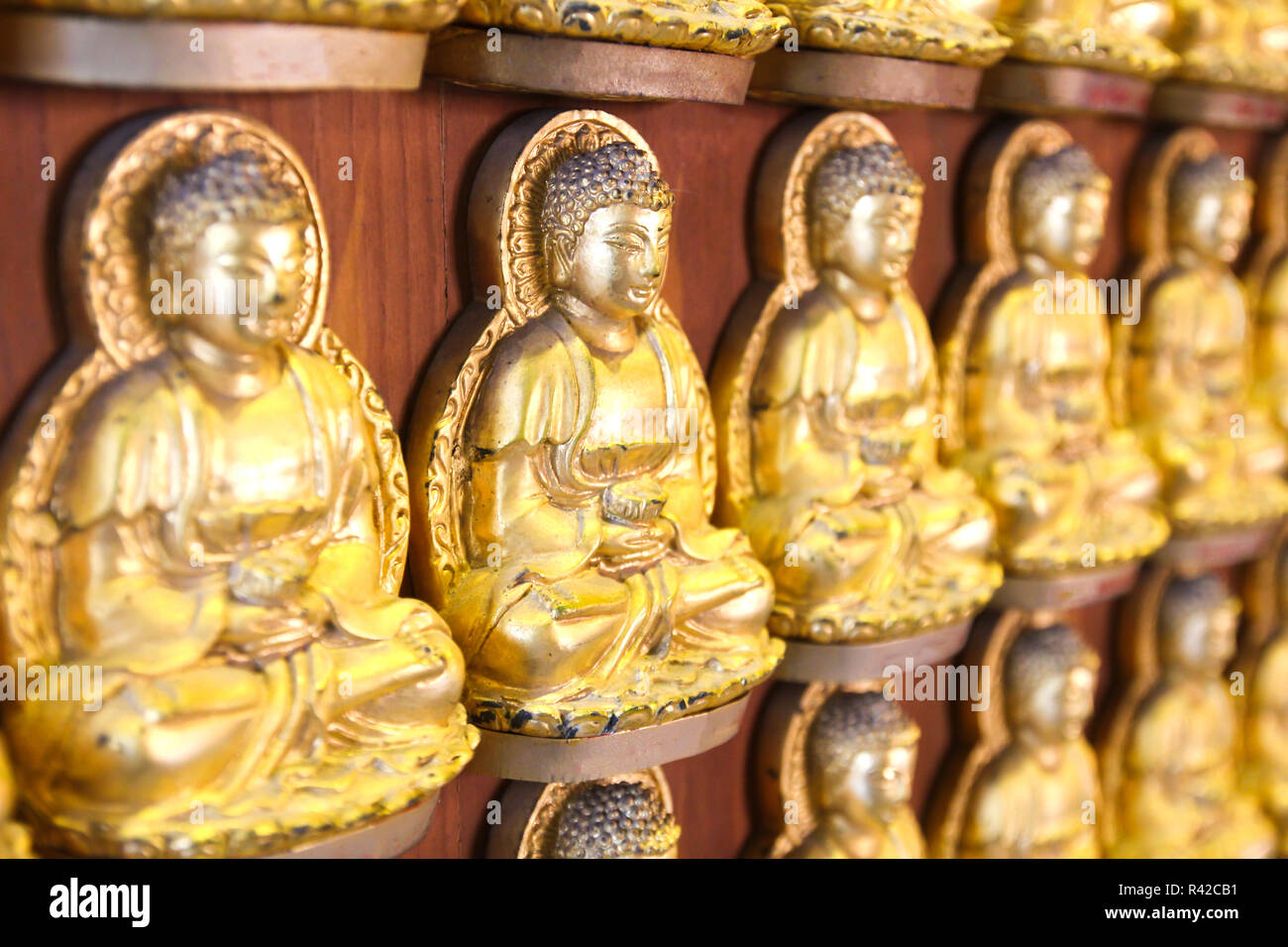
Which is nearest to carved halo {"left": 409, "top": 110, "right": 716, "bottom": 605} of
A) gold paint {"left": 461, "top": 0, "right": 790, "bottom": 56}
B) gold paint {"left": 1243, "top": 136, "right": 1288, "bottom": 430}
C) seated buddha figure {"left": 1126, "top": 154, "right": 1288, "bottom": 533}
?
gold paint {"left": 461, "top": 0, "right": 790, "bottom": 56}

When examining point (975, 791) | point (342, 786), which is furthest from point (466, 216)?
point (975, 791)

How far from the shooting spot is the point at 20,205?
1.00 m

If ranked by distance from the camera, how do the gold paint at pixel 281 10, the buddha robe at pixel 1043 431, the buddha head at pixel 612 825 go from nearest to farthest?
the gold paint at pixel 281 10
the buddha head at pixel 612 825
the buddha robe at pixel 1043 431

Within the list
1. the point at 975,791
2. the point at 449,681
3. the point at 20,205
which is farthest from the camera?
the point at 975,791

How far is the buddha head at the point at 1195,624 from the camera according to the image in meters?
2.06

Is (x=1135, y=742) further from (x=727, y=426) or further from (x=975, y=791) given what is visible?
(x=727, y=426)

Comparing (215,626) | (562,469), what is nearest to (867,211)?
(562,469)

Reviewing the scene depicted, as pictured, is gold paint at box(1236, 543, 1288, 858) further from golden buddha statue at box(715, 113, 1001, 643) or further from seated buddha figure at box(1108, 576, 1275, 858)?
golden buddha statue at box(715, 113, 1001, 643)

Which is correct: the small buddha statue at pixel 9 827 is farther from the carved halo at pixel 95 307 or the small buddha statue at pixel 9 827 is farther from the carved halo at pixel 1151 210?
the carved halo at pixel 1151 210

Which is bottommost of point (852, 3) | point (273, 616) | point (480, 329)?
point (273, 616)

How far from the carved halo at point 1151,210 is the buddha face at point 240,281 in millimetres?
1318

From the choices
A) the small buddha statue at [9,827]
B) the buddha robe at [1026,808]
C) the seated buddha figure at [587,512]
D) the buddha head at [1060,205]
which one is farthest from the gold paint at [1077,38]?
the small buddha statue at [9,827]

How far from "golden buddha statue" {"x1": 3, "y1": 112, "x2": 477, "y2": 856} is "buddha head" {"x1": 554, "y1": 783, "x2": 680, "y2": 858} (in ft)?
0.94

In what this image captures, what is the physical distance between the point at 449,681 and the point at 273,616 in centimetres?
15
